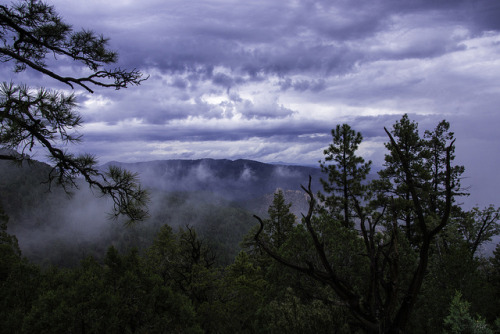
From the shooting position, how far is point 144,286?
8258mm

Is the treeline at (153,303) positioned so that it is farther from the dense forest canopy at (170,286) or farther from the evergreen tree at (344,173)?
the evergreen tree at (344,173)

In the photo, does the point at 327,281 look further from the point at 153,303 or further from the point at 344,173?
the point at 344,173

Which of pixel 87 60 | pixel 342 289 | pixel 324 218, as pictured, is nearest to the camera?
pixel 342 289

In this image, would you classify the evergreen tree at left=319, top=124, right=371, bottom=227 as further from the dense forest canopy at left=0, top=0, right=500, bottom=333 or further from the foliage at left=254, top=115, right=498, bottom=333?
the dense forest canopy at left=0, top=0, right=500, bottom=333

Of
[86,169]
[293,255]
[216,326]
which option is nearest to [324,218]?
[293,255]

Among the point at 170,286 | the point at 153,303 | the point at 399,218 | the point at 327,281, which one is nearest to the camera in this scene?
the point at 327,281

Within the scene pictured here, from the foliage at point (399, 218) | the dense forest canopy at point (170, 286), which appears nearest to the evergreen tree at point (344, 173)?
the foliage at point (399, 218)

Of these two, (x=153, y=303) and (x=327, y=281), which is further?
(x=153, y=303)

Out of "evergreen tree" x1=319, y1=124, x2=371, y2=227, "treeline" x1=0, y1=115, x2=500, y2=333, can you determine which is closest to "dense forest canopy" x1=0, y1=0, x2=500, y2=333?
"treeline" x1=0, y1=115, x2=500, y2=333

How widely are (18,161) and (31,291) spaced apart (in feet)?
15.3

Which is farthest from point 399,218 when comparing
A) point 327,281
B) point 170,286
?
point 327,281

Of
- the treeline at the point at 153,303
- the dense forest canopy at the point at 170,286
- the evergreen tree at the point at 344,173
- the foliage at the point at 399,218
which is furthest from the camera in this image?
the evergreen tree at the point at 344,173

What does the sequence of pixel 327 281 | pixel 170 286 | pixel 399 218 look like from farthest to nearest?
pixel 399 218 → pixel 170 286 → pixel 327 281

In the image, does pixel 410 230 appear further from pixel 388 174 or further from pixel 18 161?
pixel 18 161
